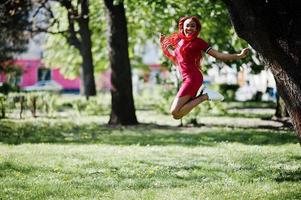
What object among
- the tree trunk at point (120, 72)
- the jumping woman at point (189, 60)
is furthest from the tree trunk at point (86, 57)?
the jumping woman at point (189, 60)

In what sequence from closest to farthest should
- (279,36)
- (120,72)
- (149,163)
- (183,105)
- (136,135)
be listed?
(279,36) → (183,105) → (149,163) → (136,135) → (120,72)

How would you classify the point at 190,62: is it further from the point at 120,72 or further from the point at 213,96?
the point at 120,72

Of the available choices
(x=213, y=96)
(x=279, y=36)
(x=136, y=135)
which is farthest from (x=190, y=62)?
(x=136, y=135)

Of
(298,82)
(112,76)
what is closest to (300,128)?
(298,82)

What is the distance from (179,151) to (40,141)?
4.61 meters

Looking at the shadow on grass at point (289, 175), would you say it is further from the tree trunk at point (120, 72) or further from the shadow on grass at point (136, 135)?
the tree trunk at point (120, 72)

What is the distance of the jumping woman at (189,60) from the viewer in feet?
28.7

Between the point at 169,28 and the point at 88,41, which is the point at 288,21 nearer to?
the point at 169,28

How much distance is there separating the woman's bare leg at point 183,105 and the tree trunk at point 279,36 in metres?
1.51

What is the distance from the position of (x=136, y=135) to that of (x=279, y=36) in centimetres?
1001

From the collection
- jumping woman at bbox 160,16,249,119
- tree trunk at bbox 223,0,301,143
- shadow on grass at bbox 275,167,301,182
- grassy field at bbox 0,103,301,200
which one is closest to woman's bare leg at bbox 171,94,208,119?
jumping woman at bbox 160,16,249,119

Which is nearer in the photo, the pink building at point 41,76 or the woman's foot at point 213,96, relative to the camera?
the woman's foot at point 213,96

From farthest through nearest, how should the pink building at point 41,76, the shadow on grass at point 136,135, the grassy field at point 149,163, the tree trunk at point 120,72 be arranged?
the pink building at point 41,76 < the tree trunk at point 120,72 < the shadow on grass at point 136,135 < the grassy field at point 149,163

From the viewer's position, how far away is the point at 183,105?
8.88m
